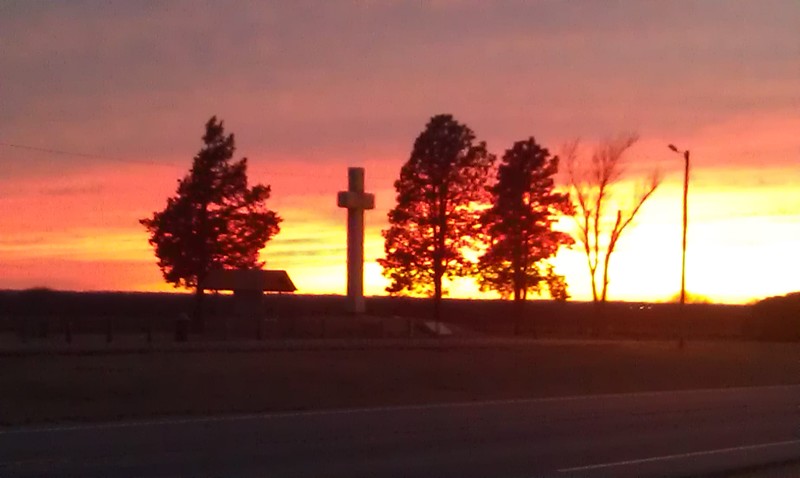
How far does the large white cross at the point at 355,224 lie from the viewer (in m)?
73.9

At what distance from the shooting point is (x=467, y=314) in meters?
98.9

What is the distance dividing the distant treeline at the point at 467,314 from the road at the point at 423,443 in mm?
29760

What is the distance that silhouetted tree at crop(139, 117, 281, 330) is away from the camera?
229 ft

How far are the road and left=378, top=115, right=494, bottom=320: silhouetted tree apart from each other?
47.7 metres

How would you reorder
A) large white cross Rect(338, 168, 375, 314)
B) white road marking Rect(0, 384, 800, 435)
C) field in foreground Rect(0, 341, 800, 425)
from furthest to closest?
1. large white cross Rect(338, 168, 375, 314)
2. field in foreground Rect(0, 341, 800, 425)
3. white road marking Rect(0, 384, 800, 435)

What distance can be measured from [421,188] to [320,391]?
1783 inches

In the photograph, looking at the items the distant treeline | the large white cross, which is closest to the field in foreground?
the distant treeline

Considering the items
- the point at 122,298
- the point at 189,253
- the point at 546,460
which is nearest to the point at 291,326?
the point at 189,253

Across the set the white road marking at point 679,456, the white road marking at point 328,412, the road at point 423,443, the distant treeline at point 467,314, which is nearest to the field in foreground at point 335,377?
the white road marking at point 328,412

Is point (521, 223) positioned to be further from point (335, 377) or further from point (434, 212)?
point (335, 377)

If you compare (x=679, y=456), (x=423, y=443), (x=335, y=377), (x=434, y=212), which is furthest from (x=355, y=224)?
(x=679, y=456)

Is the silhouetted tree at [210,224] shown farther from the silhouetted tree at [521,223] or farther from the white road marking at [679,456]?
the white road marking at [679,456]

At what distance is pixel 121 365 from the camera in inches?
1329

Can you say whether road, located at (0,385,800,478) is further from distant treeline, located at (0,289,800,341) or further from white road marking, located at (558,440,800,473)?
distant treeline, located at (0,289,800,341)
